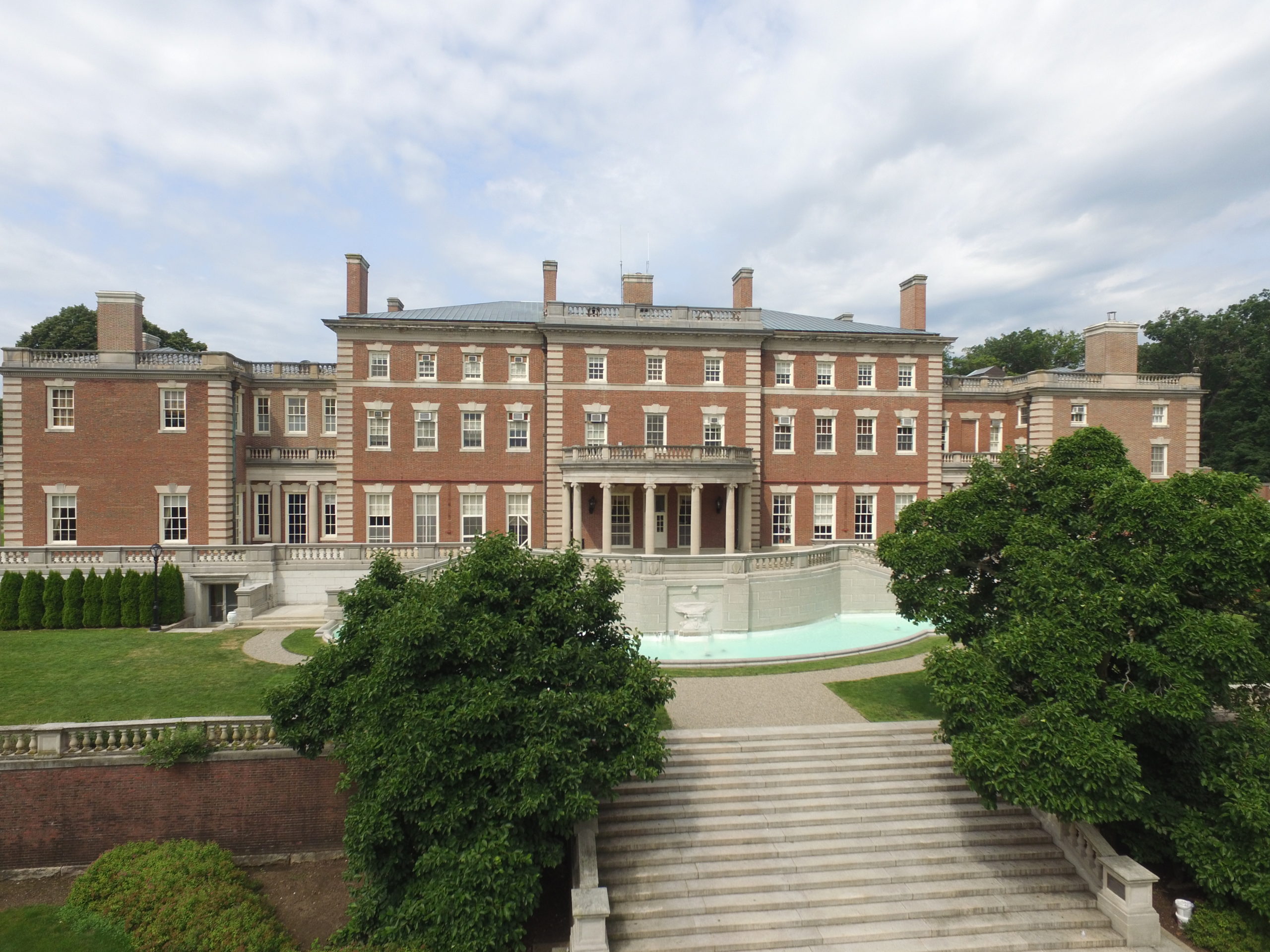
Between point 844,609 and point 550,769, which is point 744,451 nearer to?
point 844,609

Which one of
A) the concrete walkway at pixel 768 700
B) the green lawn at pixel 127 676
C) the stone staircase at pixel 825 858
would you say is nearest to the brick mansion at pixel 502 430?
the green lawn at pixel 127 676

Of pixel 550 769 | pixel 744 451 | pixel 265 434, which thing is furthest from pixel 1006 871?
pixel 265 434

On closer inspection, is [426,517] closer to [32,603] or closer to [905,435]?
[32,603]

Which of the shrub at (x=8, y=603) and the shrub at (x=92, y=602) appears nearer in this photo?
the shrub at (x=8, y=603)

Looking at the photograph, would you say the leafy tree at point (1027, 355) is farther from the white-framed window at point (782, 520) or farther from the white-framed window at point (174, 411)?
the white-framed window at point (174, 411)

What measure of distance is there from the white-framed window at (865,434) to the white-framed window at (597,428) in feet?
45.3

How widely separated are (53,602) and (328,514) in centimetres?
1211

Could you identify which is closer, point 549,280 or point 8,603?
point 8,603

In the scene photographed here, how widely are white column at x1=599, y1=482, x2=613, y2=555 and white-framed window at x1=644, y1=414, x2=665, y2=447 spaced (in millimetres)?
3286

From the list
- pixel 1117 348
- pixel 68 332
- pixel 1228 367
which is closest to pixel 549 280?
pixel 1117 348

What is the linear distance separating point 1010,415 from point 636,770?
38251 mm

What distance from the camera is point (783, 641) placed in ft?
78.6

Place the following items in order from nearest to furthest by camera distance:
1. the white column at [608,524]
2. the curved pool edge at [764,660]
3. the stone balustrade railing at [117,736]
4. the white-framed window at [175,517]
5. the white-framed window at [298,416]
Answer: the stone balustrade railing at [117,736] → the curved pool edge at [764,660] → the white column at [608,524] → the white-framed window at [175,517] → the white-framed window at [298,416]

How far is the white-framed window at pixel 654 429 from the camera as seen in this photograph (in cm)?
3300
